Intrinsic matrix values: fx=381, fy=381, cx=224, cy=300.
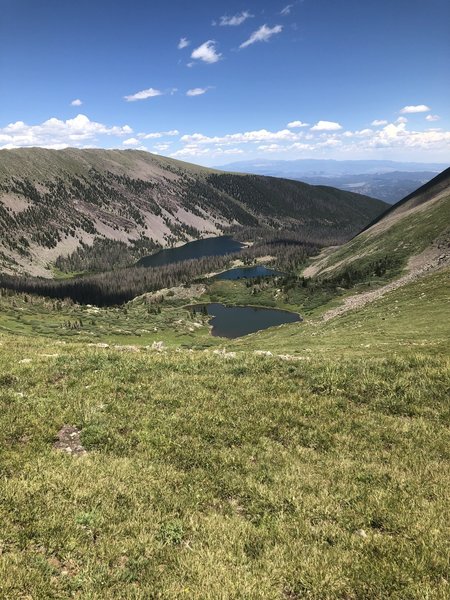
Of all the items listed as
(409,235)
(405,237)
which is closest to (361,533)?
(405,237)

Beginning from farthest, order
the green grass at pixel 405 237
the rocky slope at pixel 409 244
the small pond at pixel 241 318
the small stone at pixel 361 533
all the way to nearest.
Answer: the small pond at pixel 241 318, the green grass at pixel 405 237, the rocky slope at pixel 409 244, the small stone at pixel 361 533

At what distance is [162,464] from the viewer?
13242mm

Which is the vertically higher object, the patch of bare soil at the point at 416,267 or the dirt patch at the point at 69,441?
the dirt patch at the point at 69,441

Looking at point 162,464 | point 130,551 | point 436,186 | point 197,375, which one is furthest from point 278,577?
point 436,186

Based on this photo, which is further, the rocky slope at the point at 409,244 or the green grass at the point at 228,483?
Answer: the rocky slope at the point at 409,244

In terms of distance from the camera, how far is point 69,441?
48.0 feet

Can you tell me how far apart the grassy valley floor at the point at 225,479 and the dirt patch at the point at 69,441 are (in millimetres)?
233

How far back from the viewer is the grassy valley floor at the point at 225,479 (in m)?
8.73

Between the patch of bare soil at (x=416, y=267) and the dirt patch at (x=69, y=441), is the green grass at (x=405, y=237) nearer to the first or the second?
the patch of bare soil at (x=416, y=267)

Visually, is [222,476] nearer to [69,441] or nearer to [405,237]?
[69,441]

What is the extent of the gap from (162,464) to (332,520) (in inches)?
228

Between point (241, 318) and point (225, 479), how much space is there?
522 ft

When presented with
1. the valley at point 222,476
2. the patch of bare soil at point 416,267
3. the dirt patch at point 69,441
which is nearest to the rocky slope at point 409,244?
the patch of bare soil at point 416,267

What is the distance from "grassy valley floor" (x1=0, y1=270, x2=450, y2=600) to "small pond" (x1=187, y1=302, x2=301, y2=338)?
401ft
